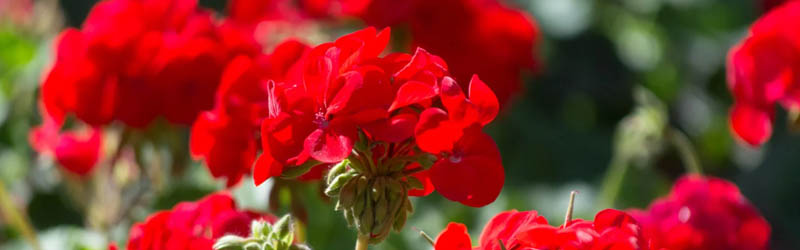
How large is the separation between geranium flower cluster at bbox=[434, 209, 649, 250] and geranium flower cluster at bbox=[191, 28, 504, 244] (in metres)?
0.02

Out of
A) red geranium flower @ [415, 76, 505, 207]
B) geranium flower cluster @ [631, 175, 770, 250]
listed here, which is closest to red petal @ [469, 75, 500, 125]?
red geranium flower @ [415, 76, 505, 207]

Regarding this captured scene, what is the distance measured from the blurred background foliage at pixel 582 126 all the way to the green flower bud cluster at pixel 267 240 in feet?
2.14

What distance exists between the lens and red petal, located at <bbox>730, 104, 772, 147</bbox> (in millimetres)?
983

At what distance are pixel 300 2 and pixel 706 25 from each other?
116 centimetres

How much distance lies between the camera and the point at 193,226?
70 cm

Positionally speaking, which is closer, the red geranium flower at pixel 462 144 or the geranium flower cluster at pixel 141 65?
the red geranium flower at pixel 462 144

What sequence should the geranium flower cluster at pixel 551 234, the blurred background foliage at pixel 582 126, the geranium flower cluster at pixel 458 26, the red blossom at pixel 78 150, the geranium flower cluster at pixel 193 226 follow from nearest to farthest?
the geranium flower cluster at pixel 551 234
the geranium flower cluster at pixel 193 226
the red blossom at pixel 78 150
the geranium flower cluster at pixel 458 26
the blurred background foliage at pixel 582 126

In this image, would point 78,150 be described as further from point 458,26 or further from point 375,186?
point 375,186

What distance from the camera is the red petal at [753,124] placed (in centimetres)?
98

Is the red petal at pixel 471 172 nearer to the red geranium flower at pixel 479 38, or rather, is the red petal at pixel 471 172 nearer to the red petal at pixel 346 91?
the red petal at pixel 346 91

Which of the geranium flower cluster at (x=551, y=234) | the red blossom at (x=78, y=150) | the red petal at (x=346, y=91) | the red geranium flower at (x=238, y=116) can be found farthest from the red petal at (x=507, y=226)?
the red blossom at (x=78, y=150)

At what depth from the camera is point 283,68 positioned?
2.63ft

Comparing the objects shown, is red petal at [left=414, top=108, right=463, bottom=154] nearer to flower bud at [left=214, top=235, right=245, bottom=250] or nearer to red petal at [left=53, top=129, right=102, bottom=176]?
flower bud at [left=214, top=235, right=245, bottom=250]

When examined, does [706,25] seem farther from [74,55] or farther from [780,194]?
[74,55]
